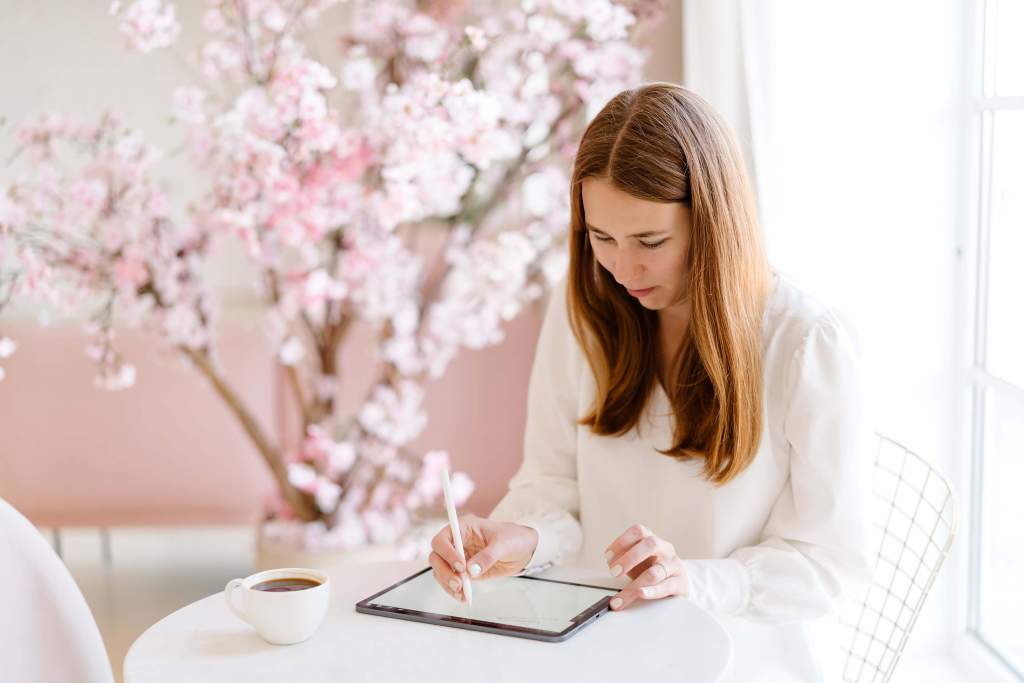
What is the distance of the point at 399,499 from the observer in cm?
278

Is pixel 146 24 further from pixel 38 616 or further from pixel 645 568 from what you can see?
pixel 645 568

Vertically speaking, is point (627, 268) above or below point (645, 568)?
above

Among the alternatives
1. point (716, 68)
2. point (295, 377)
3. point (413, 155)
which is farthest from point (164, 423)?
point (716, 68)

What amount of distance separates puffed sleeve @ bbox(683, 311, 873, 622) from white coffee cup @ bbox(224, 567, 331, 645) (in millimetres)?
567

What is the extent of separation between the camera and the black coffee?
1.24 m

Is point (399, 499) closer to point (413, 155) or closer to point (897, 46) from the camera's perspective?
point (413, 155)

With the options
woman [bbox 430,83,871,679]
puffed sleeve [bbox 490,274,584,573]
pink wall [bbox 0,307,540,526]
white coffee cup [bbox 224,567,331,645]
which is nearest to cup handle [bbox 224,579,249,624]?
white coffee cup [bbox 224,567,331,645]

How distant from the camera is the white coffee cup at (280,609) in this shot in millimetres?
1166

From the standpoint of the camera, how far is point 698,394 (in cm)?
163

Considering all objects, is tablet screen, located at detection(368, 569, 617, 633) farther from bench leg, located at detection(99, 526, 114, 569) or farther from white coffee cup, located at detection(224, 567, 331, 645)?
bench leg, located at detection(99, 526, 114, 569)

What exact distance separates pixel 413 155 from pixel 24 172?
81 centimetres

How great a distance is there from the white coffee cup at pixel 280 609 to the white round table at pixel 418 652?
0.02 meters

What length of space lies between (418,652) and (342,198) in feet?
4.57

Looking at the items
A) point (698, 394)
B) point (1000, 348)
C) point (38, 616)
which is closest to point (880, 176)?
point (1000, 348)
